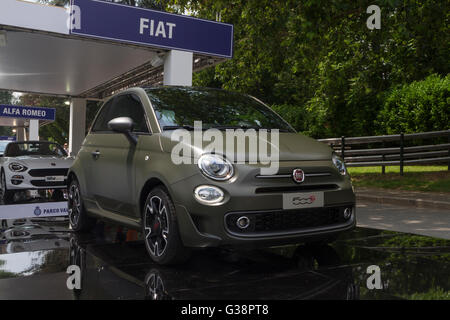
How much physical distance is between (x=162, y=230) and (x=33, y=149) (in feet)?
27.4

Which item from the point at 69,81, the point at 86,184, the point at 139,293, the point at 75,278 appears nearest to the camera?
the point at 139,293

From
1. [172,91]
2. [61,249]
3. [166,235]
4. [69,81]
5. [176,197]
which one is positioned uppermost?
[69,81]

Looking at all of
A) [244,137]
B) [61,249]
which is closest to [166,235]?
[244,137]

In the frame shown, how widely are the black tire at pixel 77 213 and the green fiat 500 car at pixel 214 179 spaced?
0.86m

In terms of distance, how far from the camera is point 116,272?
13.9 feet

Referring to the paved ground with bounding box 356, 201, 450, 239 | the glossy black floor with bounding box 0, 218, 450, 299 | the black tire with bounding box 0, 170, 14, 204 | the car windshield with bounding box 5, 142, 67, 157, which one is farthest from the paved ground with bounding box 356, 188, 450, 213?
the black tire with bounding box 0, 170, 14, 204

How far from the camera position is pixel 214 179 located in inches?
156

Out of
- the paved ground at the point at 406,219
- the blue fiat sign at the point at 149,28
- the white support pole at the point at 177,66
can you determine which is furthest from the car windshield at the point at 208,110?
the white support pole at the point at 177,66

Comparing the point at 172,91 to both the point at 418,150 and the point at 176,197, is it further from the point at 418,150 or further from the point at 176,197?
the point at 418,150

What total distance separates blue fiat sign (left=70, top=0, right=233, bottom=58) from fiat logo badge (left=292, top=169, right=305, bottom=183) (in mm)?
6077

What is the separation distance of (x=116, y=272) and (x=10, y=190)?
717cm

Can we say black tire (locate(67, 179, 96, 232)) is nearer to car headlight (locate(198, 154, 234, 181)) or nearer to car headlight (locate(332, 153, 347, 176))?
car headlight (locate(198, 154, 234, 181))

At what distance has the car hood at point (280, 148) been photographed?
13.5 ft

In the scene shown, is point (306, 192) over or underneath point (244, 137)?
underneath
